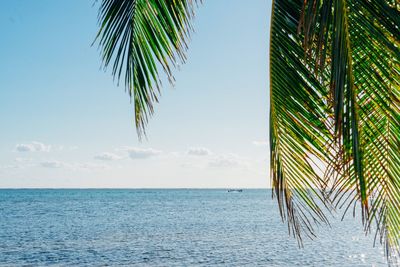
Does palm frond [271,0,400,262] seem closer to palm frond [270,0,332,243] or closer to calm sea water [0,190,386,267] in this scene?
palm frond [270,0,332,243]

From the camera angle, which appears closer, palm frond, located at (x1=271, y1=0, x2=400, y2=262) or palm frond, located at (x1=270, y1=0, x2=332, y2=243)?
palm frond, located at (x1=271, y1=0, x2=400, y2=262)

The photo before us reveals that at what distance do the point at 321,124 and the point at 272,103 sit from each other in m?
0.30

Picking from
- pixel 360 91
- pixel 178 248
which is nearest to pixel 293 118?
pixel 360 91

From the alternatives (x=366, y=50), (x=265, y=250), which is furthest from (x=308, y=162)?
(x=265, y=250)

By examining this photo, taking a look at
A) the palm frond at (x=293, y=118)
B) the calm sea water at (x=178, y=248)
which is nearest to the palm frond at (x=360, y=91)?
the palm frond at (x=293, y=118)

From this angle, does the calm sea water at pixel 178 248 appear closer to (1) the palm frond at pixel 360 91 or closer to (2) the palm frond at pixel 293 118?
(2) the palm frond at pixel 293 118

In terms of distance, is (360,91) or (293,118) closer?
(360,91)

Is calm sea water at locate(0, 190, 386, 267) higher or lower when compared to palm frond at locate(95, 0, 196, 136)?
lower

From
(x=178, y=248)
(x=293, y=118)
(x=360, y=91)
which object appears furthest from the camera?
(x=178, y=248)

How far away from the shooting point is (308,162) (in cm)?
258

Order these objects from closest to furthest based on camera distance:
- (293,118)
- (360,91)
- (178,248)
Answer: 1. (360,91)
2. (293,118)
3. (178,248)

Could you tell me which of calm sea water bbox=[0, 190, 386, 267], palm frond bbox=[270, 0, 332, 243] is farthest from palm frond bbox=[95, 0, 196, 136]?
calm sea water bbox=[0, 190, 386, 267]

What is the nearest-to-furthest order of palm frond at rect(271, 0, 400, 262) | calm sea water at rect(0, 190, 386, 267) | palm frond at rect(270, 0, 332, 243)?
palm frond at rect(271, 0, 400, 262)
palm frond at rect(270, 0, 332, 243)
calm sea water at rect(0, 190, 386, 267)

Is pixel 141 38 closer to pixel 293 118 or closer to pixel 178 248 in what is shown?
pixel 293 118
